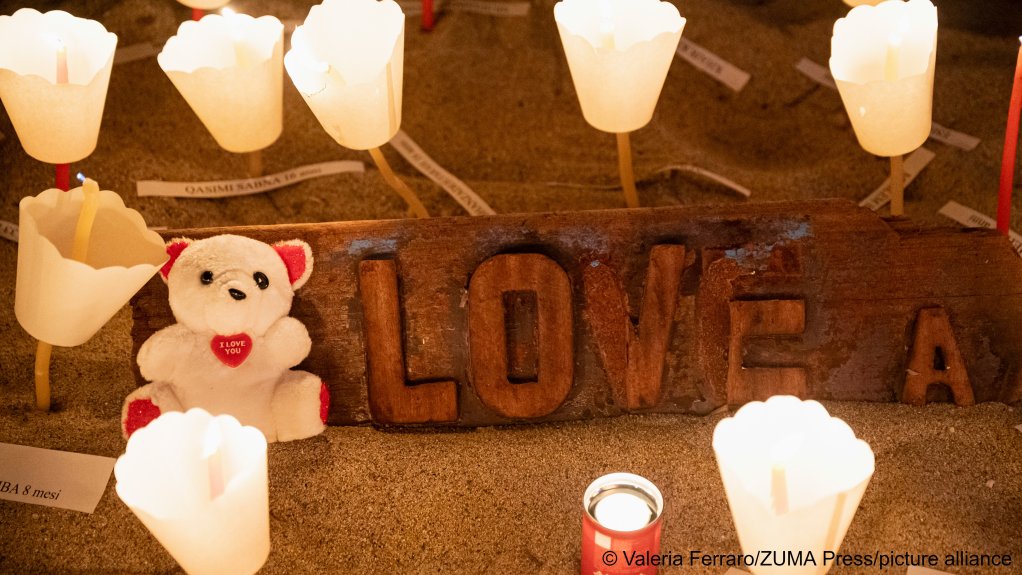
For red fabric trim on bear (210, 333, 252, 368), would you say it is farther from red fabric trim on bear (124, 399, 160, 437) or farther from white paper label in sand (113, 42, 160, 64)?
white paper label in sand (113, 42, 160, 64)

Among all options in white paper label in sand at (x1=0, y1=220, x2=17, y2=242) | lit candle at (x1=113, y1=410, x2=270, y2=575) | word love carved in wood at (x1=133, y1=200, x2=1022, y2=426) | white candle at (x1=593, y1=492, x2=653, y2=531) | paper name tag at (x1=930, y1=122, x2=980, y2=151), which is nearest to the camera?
lit candle at (x1=113, y1=410, x2=270, y2=575)

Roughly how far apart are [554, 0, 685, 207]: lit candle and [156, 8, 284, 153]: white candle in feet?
1.62

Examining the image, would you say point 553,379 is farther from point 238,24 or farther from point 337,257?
point 238,24

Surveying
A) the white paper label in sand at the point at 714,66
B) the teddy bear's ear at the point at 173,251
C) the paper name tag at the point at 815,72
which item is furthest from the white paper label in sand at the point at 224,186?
the paper name tag at the point at 815,72

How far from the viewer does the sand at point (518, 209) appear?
138 cm

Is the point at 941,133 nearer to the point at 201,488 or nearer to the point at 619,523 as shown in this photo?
the point at 619,523

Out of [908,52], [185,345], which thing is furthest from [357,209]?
[908,52]

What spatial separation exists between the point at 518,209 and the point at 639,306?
0.52m

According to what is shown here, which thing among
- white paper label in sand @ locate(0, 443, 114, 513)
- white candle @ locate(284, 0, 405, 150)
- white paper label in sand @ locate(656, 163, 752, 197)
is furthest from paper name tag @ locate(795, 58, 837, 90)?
white paper label in sand @ locate(0, 443, 114, 513)

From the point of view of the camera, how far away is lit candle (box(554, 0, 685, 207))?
4.73ft

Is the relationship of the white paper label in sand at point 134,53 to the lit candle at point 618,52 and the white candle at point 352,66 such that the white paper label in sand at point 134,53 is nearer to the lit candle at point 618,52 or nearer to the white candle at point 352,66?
the white candle at point 352,66

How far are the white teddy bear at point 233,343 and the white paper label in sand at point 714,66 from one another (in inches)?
47.9

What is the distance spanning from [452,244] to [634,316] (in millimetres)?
314

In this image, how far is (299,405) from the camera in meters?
1.46
